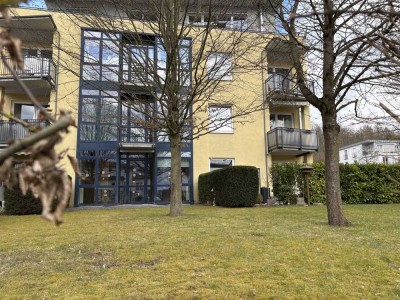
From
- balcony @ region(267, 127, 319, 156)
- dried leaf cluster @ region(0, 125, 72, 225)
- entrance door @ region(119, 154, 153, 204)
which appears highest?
balcony @ region(267, 127, 319, 156)

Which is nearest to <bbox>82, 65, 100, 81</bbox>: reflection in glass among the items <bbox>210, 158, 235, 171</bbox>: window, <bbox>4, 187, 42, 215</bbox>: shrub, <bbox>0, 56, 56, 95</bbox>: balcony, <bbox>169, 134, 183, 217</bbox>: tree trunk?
<bbox>0, 56, 56, 95</bbox>: balcony

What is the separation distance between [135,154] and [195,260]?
14.7 meters

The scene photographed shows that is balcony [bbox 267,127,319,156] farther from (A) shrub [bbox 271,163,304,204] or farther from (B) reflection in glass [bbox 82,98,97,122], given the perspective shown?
(B) reflection in glass [bbox 82,98,97,122]

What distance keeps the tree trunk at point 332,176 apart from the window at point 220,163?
37.6 feet

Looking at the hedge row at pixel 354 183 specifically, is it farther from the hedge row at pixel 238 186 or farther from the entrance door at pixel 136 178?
the entrance door at pixel 136 178

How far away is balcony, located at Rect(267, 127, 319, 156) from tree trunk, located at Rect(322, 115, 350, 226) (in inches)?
422

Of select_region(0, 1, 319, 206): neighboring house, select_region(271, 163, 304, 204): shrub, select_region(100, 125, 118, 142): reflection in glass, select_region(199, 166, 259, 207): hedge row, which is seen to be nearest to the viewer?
select_region(199, 166, 259, 207): hedge row

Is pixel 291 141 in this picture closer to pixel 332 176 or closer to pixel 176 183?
pixel 176 183

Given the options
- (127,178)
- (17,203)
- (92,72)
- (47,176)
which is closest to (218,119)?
(92,72)

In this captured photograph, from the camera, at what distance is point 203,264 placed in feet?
17.0

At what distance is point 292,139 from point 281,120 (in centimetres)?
290

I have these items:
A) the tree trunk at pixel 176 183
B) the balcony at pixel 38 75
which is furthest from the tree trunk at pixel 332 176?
the balcony at pixel 38 75

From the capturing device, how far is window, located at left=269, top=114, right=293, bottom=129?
75.0 feet

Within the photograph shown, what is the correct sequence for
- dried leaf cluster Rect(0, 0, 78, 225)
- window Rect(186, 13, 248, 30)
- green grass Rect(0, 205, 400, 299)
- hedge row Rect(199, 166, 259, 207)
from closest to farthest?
dried leaf cluster Rect(0, 0, 78, 225), green grass Rect(0, 205, 400, 299), window Rect(186, 13, 248, 30), hedge row Rect(199, 166, 259, 207)
